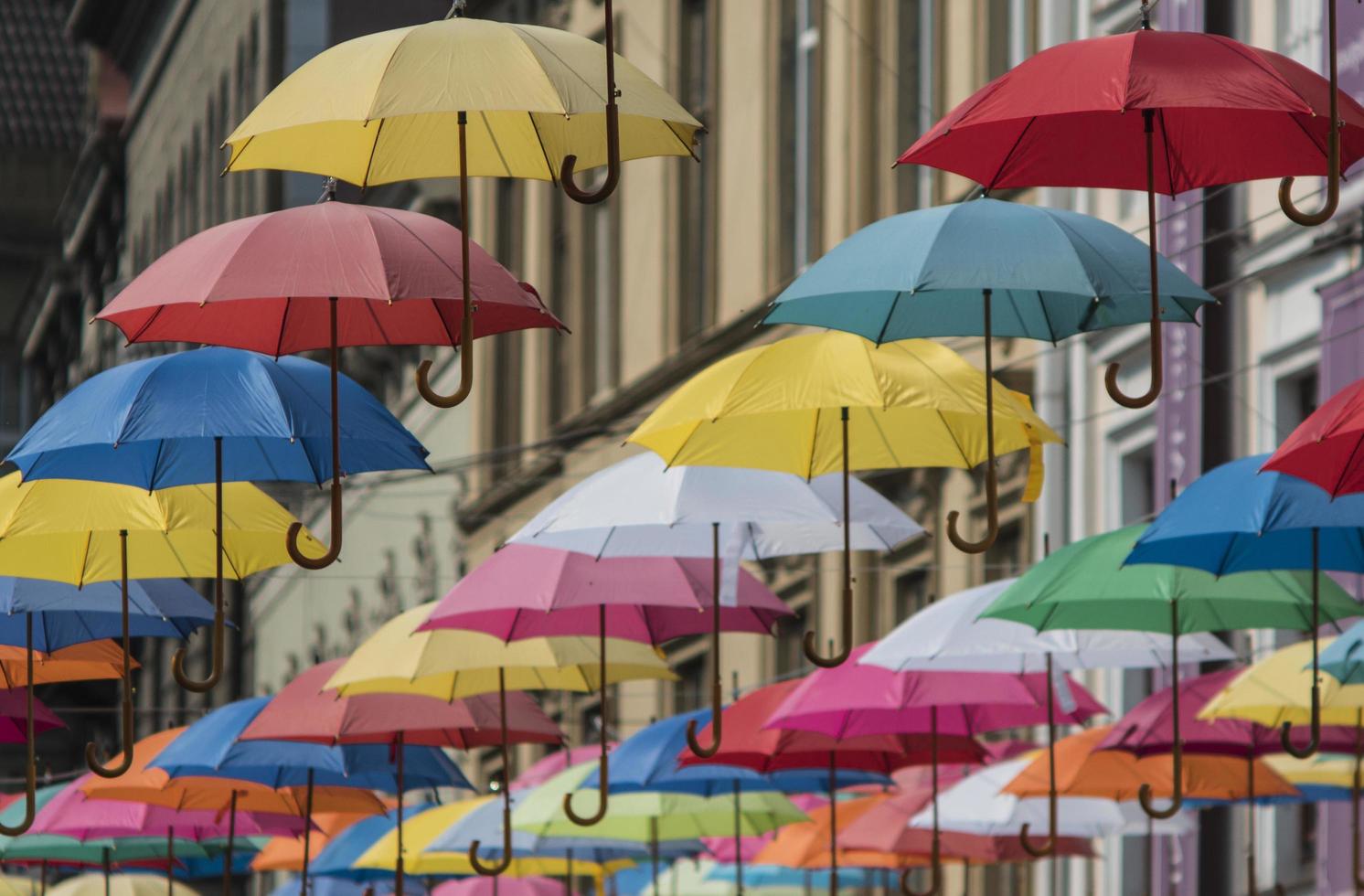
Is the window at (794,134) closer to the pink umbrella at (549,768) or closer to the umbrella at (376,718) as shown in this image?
the pink umbrella at (549,768)

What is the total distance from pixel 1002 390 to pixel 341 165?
3345 mm

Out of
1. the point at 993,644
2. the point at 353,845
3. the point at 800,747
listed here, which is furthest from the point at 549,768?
the point at 993,644

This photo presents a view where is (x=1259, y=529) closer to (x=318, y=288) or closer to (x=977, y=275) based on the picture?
(x=977, y=275)

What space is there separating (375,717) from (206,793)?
276cm

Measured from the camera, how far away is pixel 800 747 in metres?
17.4

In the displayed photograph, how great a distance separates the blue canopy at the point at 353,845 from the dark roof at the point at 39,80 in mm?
61152

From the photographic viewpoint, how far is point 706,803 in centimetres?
2017

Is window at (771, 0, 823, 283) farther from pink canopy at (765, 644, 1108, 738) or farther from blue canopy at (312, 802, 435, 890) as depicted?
pink canopy at (765, 644, 1108, 738)

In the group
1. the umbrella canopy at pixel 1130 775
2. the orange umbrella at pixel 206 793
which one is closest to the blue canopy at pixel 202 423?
the orange umbrella at pixel 206 793

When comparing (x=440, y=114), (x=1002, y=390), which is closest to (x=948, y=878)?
(x=1002, y=390)

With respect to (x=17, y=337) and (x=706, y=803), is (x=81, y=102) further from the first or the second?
(x=706, y=803)

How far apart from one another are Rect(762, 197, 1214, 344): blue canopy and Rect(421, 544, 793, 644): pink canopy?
3.40 meters

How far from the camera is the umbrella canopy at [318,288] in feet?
35.6

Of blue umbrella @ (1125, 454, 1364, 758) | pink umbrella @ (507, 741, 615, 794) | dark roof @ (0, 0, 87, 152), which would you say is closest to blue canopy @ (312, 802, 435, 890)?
pink umbrella @ (507, 741, 615, 794)
